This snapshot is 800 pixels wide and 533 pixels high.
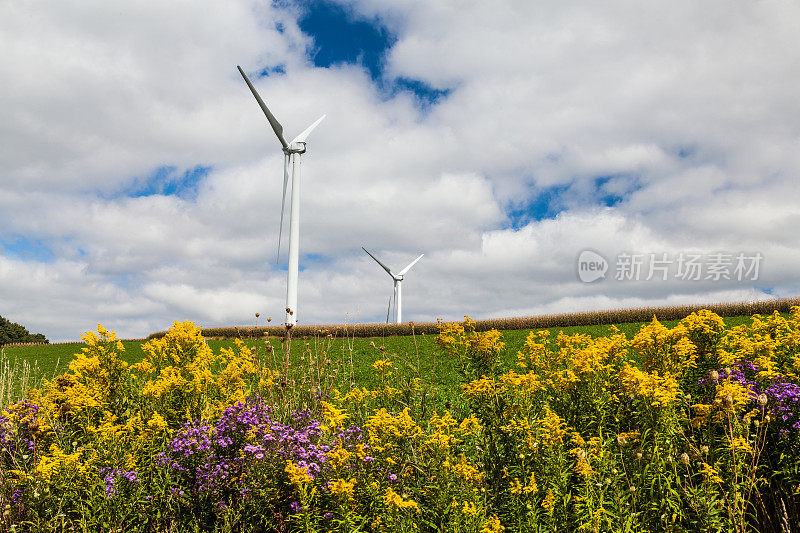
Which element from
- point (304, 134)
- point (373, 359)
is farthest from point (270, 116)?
point (373, 359)

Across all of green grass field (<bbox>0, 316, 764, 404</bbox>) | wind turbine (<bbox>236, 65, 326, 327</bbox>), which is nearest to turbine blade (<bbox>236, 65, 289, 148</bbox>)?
wind turbine (<bbox>236, 65, 326, 327</bbox>)

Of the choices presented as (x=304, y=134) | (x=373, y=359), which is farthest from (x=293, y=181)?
(x=373, y=359)

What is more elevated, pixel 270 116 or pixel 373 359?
pixel 270 116

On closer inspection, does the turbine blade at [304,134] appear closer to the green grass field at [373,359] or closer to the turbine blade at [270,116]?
the turbine blade at [270,116]

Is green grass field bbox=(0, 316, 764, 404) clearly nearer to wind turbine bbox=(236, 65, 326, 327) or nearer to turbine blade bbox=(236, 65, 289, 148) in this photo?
wind turbine bbox=(236, 65, 326, 327)

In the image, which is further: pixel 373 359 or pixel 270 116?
pixel 270 116

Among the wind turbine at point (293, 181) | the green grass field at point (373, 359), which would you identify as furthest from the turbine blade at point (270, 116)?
the green grass field at point (373, 359)

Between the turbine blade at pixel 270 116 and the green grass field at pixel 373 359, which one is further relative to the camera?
the turbine blade at pixel 270 116

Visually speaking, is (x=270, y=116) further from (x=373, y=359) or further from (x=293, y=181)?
(x=373, y=359)

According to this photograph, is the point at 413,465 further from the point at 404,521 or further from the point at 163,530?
the point at 163,530

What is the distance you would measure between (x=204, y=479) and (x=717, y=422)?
4.88 metres

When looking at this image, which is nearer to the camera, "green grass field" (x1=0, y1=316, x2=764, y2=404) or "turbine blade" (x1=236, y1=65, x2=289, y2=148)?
"green grass field" (x1=0, y1=316, x2=764, y2=404)

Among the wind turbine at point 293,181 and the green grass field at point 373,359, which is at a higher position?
the wind turbine at point 293,181

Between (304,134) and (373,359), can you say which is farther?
(304,134)
